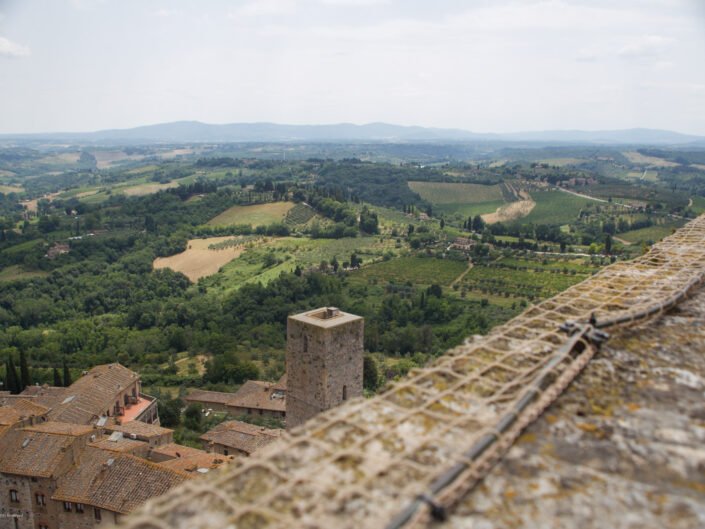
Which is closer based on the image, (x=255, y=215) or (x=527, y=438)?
(x=527, y=438)

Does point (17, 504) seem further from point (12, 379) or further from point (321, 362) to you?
point (12, 379)

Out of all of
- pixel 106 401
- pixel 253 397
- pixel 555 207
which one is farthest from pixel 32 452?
pixel 555 207

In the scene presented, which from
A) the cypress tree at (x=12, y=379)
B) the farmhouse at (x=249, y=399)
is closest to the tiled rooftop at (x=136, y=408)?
the farmhouse at (x=249, y=399)

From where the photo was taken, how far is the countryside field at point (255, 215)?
110 m

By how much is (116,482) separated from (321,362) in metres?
10.4

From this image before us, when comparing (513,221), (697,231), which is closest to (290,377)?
(697,231)

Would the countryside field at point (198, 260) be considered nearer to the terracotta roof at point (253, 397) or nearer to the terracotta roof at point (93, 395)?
the terracotta roof at point (253, 397)

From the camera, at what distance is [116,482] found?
845 inches

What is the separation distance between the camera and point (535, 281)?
6462 cm

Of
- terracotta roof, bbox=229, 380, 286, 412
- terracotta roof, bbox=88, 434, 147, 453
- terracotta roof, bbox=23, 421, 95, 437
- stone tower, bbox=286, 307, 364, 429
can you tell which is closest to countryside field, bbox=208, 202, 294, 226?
terracotta roof, bbox=229, 380, 286, 412

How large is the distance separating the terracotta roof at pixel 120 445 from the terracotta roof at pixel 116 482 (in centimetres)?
145

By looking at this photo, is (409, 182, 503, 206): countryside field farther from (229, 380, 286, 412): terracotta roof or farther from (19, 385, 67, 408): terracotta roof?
(19, 385, 67, 408): terracotta roof

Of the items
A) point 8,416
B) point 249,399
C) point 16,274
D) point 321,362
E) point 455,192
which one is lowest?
point 16,274

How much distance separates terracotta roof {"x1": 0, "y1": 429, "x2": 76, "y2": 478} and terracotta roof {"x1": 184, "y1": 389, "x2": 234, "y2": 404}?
66.7 feet
